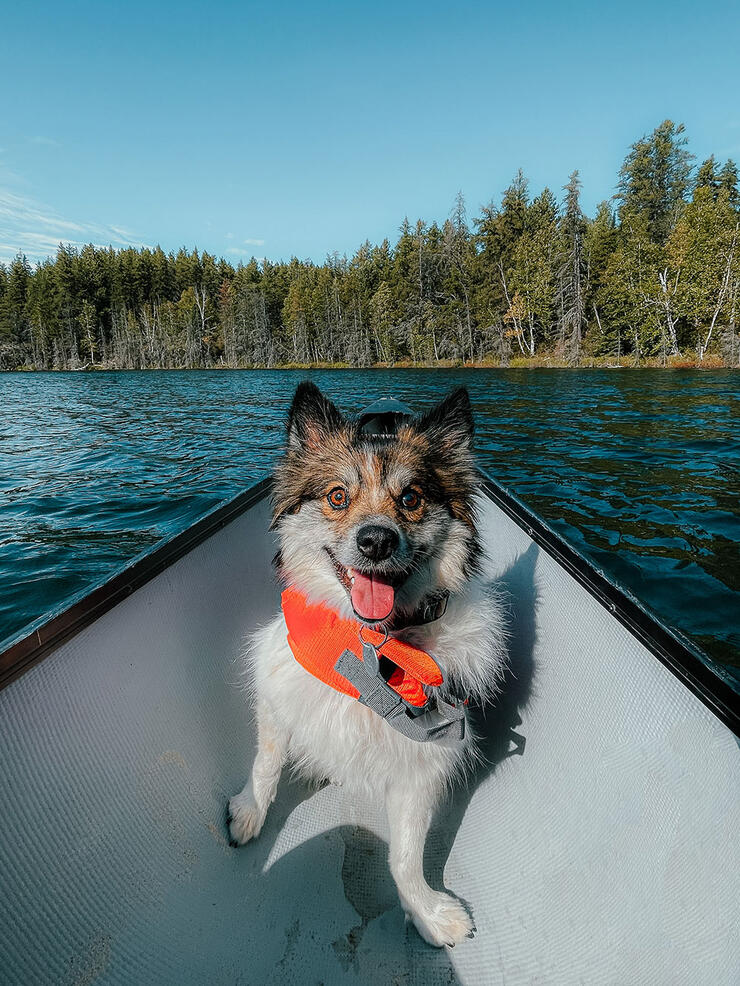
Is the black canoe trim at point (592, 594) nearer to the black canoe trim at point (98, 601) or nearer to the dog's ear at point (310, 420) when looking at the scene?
the black canoe trim at point (98, 601)

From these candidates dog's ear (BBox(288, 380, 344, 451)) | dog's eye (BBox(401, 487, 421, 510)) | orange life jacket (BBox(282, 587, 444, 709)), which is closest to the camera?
orange life jacket (BBox(282, 587, 444, 709))

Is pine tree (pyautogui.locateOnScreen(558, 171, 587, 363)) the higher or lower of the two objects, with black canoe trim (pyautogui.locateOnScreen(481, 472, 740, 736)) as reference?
higher

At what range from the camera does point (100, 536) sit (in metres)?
6.79

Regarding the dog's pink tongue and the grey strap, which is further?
the dog's pink tongue

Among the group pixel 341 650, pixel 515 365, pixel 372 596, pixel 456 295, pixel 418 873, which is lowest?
pixel 418 873

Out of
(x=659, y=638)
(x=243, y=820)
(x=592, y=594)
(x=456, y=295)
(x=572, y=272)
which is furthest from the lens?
(x=456, y=295)

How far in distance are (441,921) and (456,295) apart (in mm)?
63677

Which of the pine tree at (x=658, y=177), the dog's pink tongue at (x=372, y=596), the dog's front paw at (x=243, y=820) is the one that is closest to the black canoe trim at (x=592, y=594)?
the dog's pink tongue at (x=372, y=596)

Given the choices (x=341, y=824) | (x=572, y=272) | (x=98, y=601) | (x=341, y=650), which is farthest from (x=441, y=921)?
(x=572, y=272)

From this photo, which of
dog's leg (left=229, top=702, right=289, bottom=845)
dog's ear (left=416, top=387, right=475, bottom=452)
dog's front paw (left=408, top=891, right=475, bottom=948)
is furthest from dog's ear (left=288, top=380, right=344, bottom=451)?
dog's front paw (left=408, top=891, right=475, bottom=948)

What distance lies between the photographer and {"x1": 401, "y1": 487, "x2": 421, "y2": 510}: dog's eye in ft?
7.66

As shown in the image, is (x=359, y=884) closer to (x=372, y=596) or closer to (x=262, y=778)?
(x=262, y=778)

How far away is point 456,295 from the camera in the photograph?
58.8 meters

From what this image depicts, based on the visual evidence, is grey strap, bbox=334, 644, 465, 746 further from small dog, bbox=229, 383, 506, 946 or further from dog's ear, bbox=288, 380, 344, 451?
dog's ear, bbox=288, 380, 344, 451
